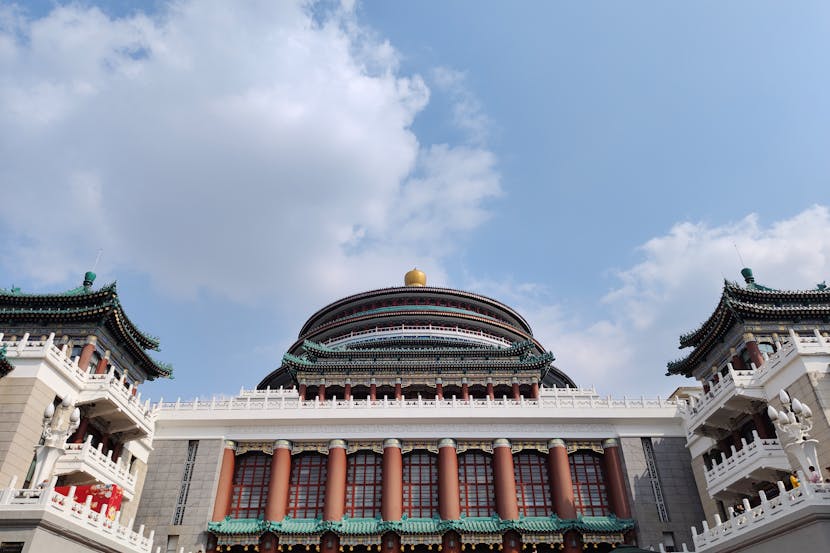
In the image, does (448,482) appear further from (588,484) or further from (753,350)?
(753,350)

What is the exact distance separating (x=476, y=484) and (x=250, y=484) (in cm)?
1257

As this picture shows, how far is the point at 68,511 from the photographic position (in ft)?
74.4

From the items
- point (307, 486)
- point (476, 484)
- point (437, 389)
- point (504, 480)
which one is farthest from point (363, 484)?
point (437, 389)

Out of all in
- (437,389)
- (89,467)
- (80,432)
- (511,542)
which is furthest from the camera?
(437,389)

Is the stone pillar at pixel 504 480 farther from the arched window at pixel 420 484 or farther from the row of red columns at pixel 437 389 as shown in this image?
the row of red columns at pixel 437 389

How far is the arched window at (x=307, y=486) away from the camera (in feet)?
108

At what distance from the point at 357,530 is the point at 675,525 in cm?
1630

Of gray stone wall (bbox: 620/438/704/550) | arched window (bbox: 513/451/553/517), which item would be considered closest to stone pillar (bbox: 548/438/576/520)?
arched window (bbox: 513/451/553/517)

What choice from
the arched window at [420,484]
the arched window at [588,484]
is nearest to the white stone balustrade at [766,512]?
the arched window at [588,484]

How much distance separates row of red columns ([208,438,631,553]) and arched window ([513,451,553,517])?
0.50 meters

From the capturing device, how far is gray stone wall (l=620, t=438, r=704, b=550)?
1222 inches

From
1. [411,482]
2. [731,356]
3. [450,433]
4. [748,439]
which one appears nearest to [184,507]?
[411,482]

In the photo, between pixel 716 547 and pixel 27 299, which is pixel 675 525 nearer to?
pixel 716 547

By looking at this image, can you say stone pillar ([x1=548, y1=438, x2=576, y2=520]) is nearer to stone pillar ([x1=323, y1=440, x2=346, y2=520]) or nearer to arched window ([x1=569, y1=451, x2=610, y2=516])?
arched window ([x1=569, y1=451, x2=610, y2=516])
